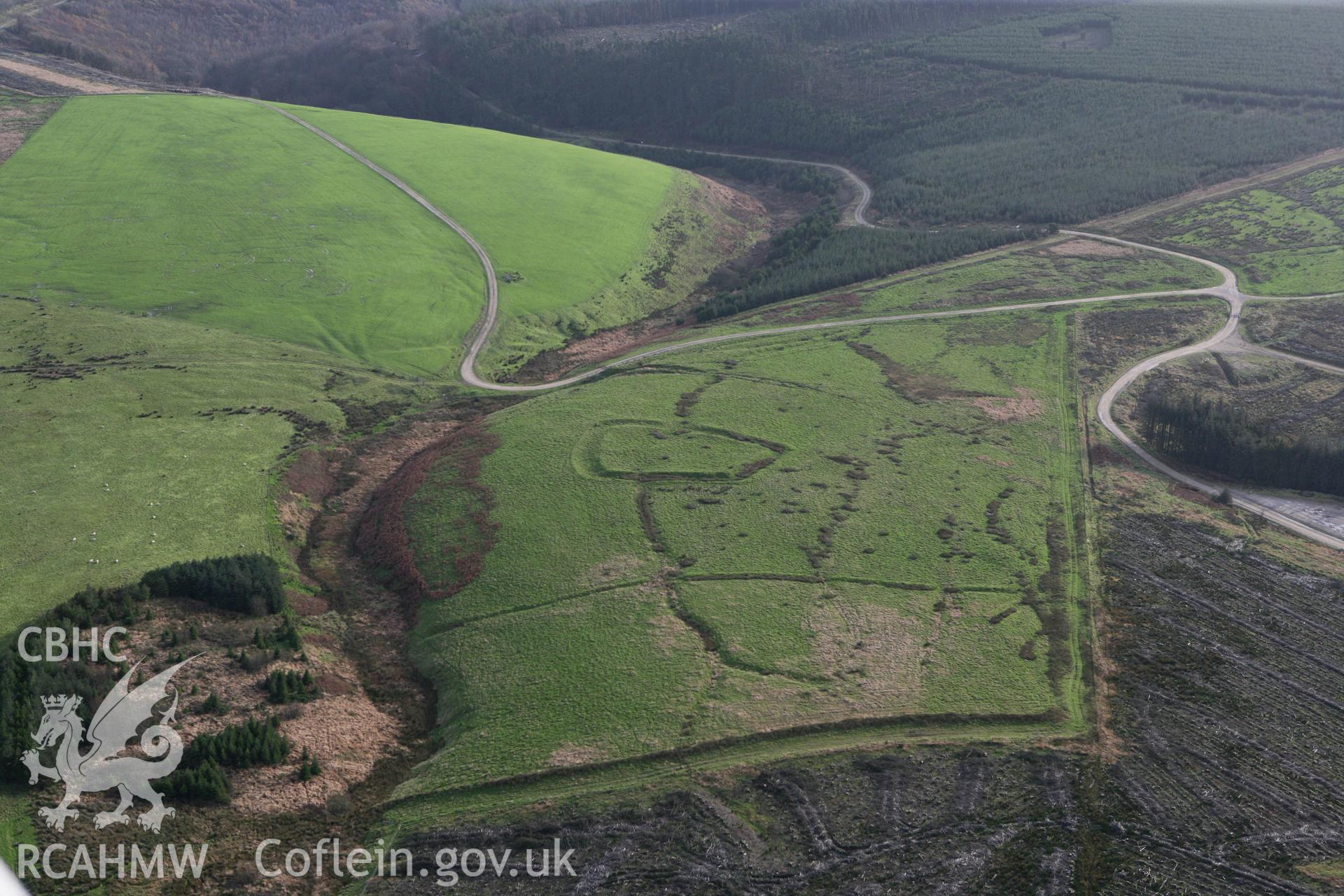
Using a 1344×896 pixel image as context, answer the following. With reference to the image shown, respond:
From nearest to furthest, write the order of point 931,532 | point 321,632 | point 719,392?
point 321,632, point 931,532, point 719,392

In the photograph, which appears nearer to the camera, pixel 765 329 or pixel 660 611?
pixel 660 611

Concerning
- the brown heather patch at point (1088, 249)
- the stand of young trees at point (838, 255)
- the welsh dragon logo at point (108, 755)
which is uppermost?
the brown heather patch at point (1088, 249)

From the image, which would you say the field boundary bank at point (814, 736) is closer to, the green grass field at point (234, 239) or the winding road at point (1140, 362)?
the winding road at point (1140, 362)

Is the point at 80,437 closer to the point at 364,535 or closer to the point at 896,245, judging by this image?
the point at 364,535

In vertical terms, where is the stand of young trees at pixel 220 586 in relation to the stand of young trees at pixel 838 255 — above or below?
below

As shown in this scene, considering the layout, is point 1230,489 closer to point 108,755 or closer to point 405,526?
point 405,526

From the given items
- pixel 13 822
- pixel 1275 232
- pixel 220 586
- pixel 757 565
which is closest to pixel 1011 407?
pixel 757 565

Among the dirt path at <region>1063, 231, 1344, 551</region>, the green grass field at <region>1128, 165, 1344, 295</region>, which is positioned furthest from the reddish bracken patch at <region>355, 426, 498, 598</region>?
the green grass field at <region>1128, 165, 1344, 295</region>

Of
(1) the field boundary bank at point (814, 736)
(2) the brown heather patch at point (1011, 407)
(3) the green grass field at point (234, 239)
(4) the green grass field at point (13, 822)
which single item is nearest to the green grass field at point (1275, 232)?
(2) the brown heather patch at point (1011, 407)

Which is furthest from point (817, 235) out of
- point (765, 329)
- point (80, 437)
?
point (80, 437)
